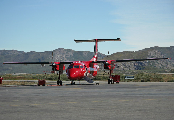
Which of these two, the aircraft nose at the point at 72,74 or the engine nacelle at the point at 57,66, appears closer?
the aircraft nose at the point at 72,74

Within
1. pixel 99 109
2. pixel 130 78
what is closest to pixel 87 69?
pixel 130 78

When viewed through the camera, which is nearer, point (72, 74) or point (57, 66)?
point (72, 74)

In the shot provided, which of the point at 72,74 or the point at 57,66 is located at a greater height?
the point at 57,66

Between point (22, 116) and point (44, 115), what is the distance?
0.88 metres

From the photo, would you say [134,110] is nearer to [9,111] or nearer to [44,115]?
[44,115]

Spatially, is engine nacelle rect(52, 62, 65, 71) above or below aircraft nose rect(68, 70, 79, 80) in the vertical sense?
above

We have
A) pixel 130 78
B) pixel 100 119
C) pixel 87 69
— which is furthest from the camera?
pixel 130 78

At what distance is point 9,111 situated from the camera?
13773 mm

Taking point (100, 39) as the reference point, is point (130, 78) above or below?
below

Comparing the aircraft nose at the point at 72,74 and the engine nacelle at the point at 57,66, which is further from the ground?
the engine nacelle at the point at 57,66

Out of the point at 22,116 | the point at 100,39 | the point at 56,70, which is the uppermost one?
the point at 100,39

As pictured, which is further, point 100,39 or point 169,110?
point 100,39

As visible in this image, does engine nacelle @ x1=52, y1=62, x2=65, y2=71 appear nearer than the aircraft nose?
A: No

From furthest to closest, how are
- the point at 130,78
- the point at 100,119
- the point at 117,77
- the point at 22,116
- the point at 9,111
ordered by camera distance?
the point at 130,78 < the point at 117,77 < the point at 9,111 < the point at 22,116 < the point at 100,119
